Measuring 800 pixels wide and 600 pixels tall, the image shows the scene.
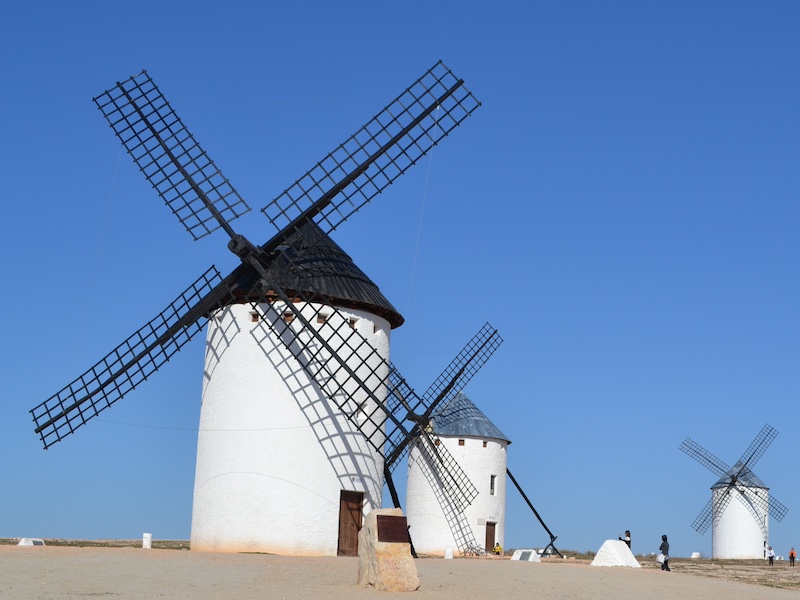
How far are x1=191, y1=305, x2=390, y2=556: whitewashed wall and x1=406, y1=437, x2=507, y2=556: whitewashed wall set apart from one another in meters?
12.9

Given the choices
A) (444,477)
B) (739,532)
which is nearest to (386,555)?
(444,477)

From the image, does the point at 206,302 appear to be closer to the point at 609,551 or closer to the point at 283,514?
the point at 283,514

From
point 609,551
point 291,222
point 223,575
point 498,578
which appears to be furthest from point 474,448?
point 223,575

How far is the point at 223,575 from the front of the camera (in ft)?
51.2

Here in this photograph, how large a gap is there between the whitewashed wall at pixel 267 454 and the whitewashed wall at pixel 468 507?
12876 millimetres

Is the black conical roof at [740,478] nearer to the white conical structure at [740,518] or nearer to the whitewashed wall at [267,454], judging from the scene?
the white conical structure at [740,518]

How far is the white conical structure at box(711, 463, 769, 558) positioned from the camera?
161 feet

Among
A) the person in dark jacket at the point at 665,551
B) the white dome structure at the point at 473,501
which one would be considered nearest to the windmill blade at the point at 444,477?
the white dome structure at the point at 473,501

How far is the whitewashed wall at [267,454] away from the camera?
21562mm

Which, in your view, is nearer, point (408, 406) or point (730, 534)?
point (408, 406)

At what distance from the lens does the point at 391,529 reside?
14.4 m

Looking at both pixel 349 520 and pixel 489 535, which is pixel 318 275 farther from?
pixel 489 535

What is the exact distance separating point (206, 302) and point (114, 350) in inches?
86.8

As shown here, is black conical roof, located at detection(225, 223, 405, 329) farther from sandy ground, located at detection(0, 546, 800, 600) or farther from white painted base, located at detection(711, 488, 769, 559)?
white painted base, located at detection(711, 488, 769, 559)
